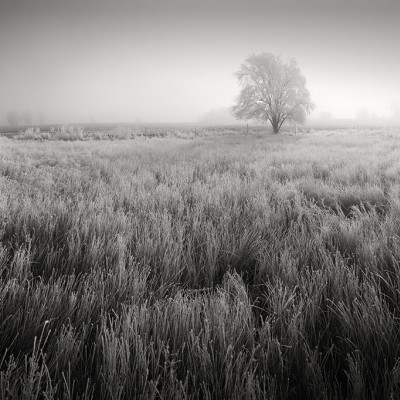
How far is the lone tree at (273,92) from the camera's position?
95.5ft

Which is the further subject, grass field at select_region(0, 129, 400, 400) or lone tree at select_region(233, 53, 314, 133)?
lone tree at select_region(233, 53, 314, 133)

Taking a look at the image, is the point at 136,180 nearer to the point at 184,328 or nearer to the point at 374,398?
the point at 184,328

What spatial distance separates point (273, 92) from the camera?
29453 mm

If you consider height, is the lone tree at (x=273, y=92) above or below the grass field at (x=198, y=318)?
above

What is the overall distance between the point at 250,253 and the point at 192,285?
627mm

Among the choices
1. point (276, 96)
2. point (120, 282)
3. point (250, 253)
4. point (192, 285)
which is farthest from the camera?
point (276, 96)

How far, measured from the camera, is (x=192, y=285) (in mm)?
1731

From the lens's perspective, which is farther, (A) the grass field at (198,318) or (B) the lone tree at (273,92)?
(B) the lone tree at (273,92)

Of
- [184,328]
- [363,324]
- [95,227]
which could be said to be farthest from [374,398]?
[95,227]

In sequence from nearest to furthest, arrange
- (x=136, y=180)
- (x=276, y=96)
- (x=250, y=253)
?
1. (x=250, y=253)
2. (x=136, y=180)
3. (x=276, y=96)

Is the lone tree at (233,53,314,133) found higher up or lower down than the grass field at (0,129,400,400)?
higher up

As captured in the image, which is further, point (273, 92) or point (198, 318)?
point (273, 92)

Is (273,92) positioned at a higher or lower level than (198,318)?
higher

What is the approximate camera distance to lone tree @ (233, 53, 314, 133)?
29109mm
